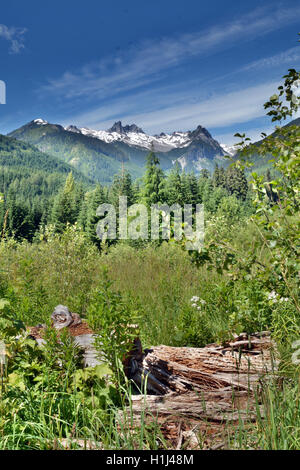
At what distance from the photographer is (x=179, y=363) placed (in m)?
3.03

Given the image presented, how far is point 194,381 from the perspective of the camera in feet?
9.35

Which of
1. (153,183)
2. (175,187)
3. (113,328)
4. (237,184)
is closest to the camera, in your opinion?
(113,328)

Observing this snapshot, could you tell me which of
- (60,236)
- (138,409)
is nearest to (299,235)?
(138,409)

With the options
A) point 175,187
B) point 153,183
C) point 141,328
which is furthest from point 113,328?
point 175,187

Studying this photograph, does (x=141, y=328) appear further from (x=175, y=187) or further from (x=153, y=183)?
(x=175, y=187)

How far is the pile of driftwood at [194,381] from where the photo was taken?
2.11 meters

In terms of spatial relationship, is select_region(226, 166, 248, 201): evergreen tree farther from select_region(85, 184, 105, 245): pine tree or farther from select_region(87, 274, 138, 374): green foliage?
select_region(87, 274, 138, 374): green foliage

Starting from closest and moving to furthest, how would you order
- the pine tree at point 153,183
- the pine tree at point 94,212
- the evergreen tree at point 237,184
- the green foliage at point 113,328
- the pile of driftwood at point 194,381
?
the pile of driftwood at point 194,381, the green foliage at point 113,328, the pine tree at point 153,183, the pine tree at point 94,212, the evergreen tree at point 237,184

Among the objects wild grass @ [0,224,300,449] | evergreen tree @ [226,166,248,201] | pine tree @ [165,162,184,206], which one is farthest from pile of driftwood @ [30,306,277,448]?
evergreen tree @ [226,166,248,201]

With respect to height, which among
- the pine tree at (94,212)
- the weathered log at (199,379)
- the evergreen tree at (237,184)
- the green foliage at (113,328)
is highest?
the evergreen tree at (237,184)

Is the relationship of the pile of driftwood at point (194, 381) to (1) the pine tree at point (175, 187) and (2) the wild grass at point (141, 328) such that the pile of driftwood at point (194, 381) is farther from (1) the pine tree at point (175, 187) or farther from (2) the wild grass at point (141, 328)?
(1) the pine tree at point (175, 187)

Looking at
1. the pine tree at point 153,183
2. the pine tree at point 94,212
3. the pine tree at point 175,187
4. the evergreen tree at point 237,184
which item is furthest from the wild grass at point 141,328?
the evergreen tree at point 237,184
